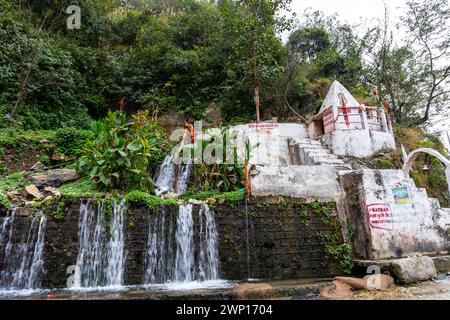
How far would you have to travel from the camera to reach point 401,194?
265 inches

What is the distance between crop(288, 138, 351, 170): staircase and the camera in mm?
10894

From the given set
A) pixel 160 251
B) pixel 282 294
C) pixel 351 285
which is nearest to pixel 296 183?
pixel 351 285

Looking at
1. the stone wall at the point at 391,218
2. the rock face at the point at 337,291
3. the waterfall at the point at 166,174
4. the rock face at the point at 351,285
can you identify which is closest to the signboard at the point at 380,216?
the stone wall at the point at 391,218

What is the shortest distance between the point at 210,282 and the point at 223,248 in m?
0.79

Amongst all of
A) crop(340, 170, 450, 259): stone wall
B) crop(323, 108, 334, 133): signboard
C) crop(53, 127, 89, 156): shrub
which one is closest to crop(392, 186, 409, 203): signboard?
crop(340, 170, 450, 259): stone wall

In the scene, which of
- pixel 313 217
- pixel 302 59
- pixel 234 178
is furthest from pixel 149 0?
pixel 313 217

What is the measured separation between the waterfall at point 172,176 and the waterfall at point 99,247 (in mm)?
2905

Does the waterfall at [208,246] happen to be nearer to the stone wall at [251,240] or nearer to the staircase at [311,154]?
the stone wall at [251,240]

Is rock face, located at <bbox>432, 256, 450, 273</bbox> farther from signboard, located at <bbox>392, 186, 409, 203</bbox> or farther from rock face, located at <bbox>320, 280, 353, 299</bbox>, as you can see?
rock face, located at <bbox>320, 280, 353, 299</bbox>

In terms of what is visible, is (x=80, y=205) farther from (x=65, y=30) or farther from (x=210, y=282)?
(x=65, y=30)

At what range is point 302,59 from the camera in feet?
68.3

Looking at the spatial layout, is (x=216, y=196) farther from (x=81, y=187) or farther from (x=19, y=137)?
(x=19, y=137)

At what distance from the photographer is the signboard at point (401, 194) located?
21.9ft

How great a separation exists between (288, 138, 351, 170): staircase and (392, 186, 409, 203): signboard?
3.74 m
